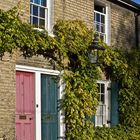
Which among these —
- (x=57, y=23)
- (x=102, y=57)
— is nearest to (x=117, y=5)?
(x=102, y=57)

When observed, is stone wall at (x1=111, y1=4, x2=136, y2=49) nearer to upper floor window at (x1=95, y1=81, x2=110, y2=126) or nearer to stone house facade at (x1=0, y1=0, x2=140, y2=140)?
stone house facade at (x1=0, y1=0, x2=140, y2=140)

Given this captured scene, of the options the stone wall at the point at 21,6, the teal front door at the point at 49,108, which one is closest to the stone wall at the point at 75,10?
the stone wall at the point at 21,6

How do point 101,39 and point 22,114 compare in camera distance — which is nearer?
point 22,114

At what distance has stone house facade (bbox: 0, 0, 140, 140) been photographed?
43.3 feet

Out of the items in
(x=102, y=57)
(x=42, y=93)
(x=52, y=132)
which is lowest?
(x=52, y=132)

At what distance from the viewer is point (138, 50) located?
18969 millimetres

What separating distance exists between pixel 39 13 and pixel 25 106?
113 inches

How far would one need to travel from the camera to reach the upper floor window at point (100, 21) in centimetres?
1787

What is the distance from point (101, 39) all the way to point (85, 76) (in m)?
1.95

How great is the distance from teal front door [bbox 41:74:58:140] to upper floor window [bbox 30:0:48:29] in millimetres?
1526

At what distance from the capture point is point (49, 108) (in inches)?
586

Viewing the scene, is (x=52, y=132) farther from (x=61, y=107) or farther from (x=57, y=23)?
(x=57, y=23)

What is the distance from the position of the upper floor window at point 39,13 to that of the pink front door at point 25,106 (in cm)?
159

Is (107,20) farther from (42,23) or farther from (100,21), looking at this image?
(42,23)
